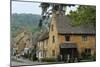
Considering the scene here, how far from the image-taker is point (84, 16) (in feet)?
8.80

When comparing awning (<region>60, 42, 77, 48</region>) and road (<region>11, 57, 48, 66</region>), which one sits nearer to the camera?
road (<region>11, 57, 48, 66</region>)

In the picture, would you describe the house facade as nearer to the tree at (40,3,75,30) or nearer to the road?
the road

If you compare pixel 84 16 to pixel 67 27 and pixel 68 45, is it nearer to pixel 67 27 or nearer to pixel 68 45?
pixel 67 27

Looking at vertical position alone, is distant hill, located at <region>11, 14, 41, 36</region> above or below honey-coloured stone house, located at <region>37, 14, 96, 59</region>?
above

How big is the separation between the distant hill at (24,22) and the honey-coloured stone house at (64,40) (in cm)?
17

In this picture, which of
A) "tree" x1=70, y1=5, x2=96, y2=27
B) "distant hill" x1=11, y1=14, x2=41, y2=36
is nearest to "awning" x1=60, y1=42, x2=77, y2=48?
"tree" x1=70, y1=5, x2=96, y2=27

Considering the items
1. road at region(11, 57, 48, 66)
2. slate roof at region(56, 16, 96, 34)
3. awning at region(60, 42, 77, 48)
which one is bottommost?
road at region(11, 57, 48, 66)

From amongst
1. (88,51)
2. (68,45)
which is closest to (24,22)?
(68,45)

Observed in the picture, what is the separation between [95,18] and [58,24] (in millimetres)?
549

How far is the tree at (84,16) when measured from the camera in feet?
8.64

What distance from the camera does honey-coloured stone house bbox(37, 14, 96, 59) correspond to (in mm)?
2496

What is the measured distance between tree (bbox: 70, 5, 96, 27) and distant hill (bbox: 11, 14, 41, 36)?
19.3 inches

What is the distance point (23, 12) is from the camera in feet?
7.89

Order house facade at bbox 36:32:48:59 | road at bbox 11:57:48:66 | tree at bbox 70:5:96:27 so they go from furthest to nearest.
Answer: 1. tree at bbox 70:5:96:27
2. house facade at bbox 36:32:48:59
3. road at bbox 11:57:48:66
